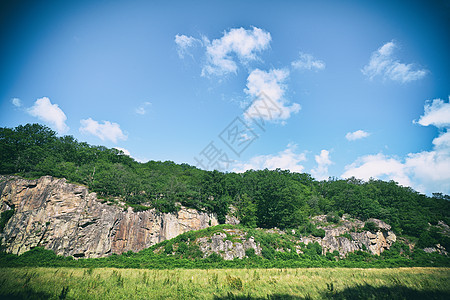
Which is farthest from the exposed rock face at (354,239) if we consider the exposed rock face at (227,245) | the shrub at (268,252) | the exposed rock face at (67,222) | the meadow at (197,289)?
the exposed rock face at (67,222)

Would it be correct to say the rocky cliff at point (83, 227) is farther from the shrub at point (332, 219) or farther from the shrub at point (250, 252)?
the shrub at point (332, 219)

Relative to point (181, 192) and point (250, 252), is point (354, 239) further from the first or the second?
point (181, 192)

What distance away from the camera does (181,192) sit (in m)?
44.0

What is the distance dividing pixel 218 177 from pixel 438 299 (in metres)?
45.1

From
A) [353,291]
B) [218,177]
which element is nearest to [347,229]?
[218,177]

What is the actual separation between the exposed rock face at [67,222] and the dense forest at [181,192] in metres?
2.64

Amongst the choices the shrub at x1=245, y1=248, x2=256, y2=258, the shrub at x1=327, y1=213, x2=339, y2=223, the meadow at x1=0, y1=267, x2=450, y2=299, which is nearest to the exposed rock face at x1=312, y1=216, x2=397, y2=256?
the shrub at x1=327, y1=213, x2=339, y2=223

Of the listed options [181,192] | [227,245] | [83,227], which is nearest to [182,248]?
[227,245]

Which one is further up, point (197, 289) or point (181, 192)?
point (181, 192)

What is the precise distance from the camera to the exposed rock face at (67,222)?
25109 mm

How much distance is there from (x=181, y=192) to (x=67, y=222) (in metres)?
21.0

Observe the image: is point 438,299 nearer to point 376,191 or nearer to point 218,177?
point 218,177

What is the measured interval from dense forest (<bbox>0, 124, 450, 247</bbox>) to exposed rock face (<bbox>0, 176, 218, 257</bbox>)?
2643 mm

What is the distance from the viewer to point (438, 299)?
10789 mm
